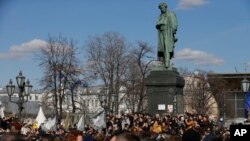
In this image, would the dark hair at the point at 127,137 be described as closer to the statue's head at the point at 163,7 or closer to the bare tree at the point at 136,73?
the statue's head at the point at 163,7

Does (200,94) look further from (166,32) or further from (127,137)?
(127,137)

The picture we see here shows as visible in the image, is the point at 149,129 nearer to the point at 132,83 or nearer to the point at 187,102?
the point at 132,83

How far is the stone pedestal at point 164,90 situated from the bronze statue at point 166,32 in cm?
77

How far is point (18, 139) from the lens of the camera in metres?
5.39

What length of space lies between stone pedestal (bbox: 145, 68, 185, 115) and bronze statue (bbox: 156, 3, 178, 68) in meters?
0.77

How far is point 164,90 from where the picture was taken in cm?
2772

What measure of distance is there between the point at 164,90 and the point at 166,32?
3.00 meters

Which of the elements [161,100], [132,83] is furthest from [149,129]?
[132,83]

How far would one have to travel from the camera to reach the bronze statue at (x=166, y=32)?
28.5m

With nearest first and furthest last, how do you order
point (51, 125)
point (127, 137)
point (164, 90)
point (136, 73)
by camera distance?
point (127, 137) < point (51, 125) < point (164, 90) < point (136, 73)

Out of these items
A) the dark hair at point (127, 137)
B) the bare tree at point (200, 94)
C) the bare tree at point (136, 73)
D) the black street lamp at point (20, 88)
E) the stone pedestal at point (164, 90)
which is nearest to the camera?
the dark hair at point (127, 137)

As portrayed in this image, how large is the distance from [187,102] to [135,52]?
3059 cm

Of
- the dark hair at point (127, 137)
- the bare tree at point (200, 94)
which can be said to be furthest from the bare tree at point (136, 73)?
the dark hair at point (127, 137)

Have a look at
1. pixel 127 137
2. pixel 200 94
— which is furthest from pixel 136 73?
pixel 127 137
